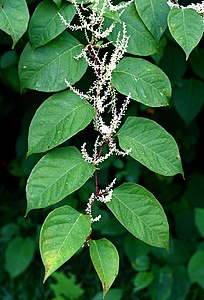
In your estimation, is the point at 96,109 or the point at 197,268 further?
the point at 197,268

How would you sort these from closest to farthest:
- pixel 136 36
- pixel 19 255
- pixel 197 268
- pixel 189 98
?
pixel 136 36 → pixel 189 98 → pixel 197 268 → pixel 19 255

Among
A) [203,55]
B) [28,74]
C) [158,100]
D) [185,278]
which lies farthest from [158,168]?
[185,278]

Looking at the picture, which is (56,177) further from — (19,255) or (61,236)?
(19,255)

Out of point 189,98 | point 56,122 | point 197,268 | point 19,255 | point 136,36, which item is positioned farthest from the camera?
point 19,255

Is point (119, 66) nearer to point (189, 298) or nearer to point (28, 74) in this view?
point (28, 74)

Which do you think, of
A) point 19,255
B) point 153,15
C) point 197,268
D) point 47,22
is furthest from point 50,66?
point 19,255

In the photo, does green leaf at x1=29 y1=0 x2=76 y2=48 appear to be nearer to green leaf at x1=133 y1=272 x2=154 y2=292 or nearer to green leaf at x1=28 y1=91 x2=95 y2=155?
green leaf at x1=28 y1=91 x2=95 y2=155

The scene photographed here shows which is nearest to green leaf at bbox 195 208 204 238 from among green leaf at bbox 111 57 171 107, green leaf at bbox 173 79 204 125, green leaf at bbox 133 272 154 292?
green leaf at bbox 133 272 154 292
